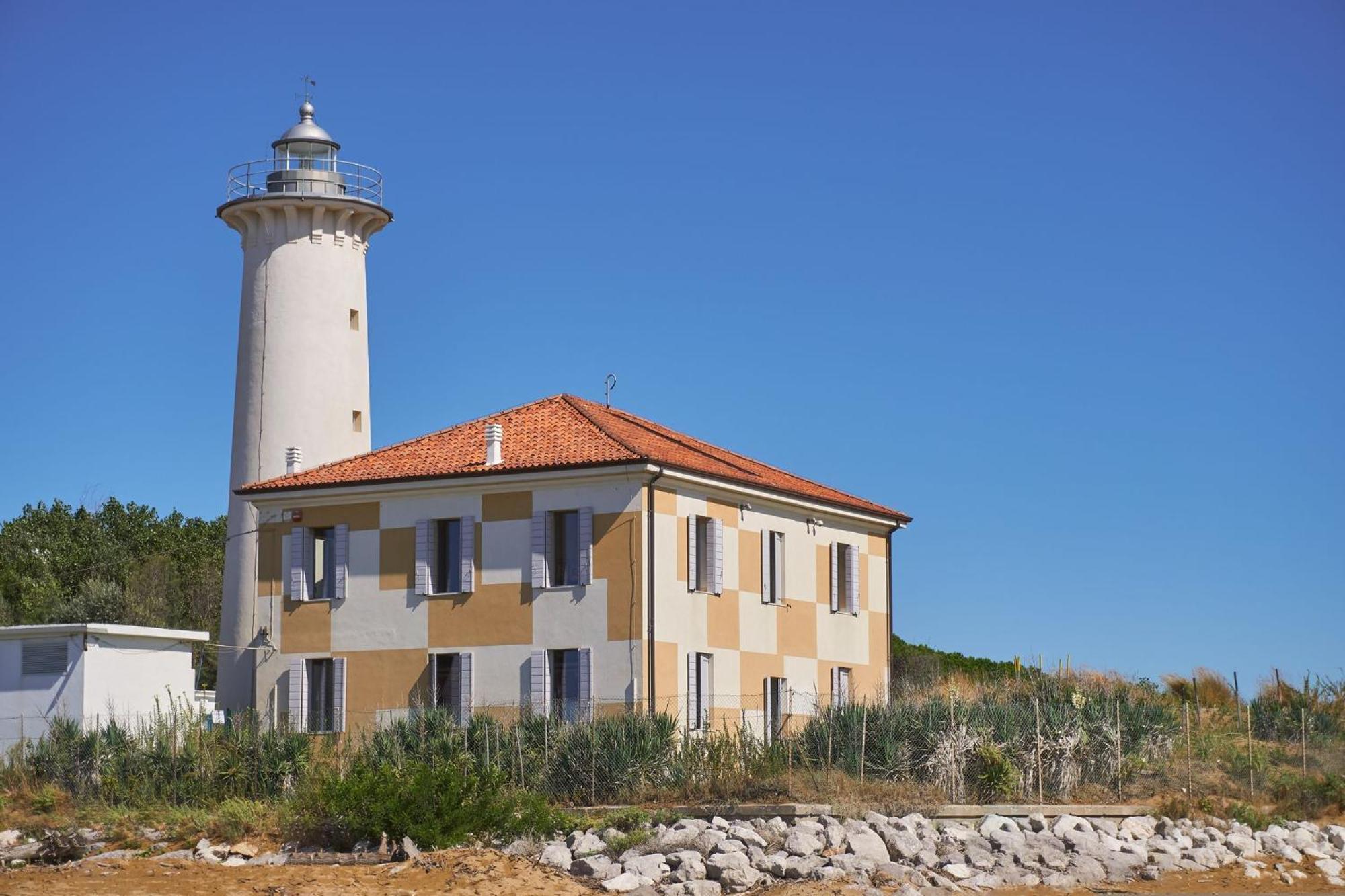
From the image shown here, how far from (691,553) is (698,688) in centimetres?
225

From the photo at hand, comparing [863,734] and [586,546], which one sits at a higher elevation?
[586,546]

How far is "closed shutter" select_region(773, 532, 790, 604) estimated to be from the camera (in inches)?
1268

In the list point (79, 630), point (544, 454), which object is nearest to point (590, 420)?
point (544, 454)

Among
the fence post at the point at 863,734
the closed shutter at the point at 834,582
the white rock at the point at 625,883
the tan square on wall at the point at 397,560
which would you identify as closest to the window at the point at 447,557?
the tan square on wall at the point at 397,560

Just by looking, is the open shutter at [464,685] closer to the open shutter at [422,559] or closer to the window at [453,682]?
the window at [453,682]

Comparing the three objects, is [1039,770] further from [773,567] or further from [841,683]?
[841,683]

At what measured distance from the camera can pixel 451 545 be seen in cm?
3047

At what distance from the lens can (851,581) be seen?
113 ft

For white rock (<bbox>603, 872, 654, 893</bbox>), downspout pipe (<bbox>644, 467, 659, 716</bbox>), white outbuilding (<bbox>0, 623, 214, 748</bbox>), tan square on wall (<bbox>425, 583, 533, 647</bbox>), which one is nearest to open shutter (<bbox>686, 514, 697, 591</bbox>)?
downspout pipe (<bbox>644, 467, 659, 716</bbox>)

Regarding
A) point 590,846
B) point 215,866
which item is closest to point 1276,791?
point 590,846

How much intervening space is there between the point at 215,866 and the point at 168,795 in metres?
3.90

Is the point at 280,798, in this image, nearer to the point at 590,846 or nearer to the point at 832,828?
the point at 590,846

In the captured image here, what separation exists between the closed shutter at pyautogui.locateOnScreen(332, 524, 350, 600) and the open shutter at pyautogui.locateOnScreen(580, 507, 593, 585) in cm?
450

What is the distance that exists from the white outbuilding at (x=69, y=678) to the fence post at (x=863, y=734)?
37.5 ft
